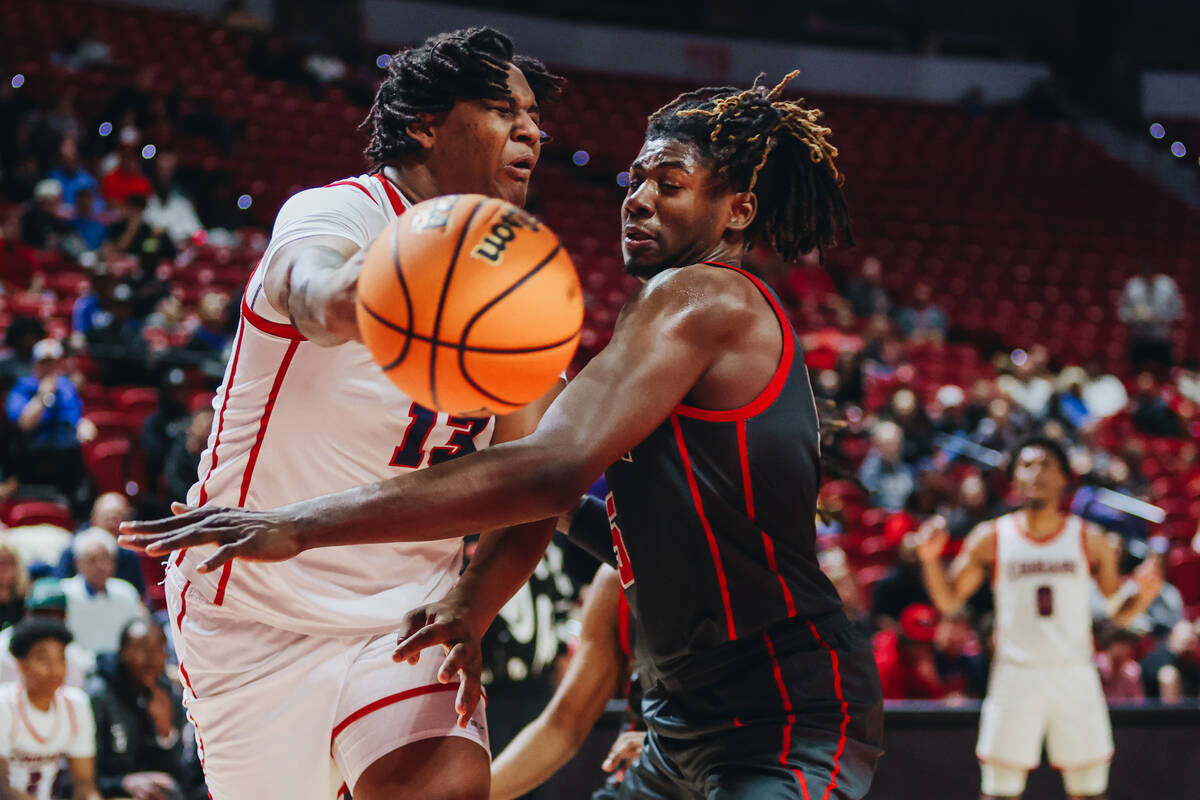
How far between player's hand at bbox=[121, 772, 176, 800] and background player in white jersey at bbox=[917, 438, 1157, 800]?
3596 millimetres

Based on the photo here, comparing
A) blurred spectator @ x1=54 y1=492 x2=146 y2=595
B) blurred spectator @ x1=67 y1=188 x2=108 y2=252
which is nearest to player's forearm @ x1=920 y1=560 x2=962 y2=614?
blurred spectator @ x1=54 y1=492 x2=146 y2=595

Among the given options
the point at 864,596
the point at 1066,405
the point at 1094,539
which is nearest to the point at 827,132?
the point at 1094,539

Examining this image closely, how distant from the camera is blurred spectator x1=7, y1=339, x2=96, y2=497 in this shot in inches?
299

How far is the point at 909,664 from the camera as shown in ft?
24.8

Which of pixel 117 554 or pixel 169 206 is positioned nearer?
pixel 117 554

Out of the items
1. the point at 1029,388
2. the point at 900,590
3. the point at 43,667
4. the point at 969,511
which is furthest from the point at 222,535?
the point at 1029,388

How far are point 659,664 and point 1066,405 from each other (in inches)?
455

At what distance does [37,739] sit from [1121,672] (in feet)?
19.7

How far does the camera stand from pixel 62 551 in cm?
684

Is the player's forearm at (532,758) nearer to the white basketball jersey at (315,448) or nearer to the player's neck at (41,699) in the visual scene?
the white basketball jersey at (315,448)

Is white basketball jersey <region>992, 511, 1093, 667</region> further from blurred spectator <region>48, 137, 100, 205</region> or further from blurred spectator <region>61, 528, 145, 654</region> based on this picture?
blurred spectator <region>48, 137, 100, 205</region>

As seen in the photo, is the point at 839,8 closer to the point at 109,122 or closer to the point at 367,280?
the point at 109,122

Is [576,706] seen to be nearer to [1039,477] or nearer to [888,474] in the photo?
[1039,477]

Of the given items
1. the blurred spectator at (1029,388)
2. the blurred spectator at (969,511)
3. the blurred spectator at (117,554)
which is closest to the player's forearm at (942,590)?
the blurred spectator at (969,511)
